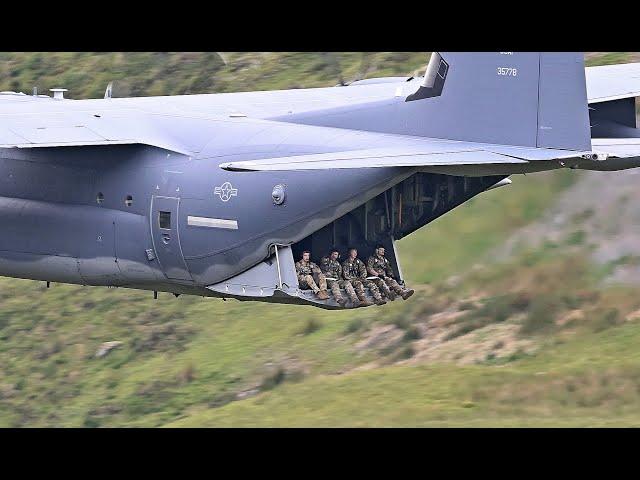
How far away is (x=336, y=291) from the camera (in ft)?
102

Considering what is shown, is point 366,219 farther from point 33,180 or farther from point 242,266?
point 33,180

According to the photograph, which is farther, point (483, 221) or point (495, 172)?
point (483, 221)

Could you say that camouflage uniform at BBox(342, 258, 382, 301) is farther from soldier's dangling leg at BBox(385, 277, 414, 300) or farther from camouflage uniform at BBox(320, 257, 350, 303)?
soldier's dangling leg at BBox(385, 277, 414, 300)


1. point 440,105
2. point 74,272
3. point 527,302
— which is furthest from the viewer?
point 527,302

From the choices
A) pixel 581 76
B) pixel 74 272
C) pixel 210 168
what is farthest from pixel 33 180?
pixel 581 76

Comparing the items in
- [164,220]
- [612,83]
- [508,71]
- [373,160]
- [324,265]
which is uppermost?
[612,83]

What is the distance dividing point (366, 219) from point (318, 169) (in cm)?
301

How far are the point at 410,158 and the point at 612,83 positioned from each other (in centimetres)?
854

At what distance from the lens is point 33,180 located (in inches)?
1358

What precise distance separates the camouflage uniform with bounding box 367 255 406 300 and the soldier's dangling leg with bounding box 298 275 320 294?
1.36 metres

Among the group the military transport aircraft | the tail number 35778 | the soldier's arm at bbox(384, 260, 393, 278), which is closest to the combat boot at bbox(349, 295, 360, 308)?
the military transport aircraft

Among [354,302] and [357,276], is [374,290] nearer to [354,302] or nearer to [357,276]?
[357,276]

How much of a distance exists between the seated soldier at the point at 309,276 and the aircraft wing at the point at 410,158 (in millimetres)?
2374

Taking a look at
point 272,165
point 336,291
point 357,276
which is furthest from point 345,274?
point 272,165
